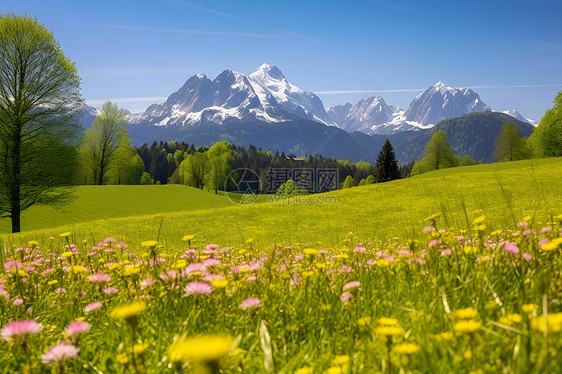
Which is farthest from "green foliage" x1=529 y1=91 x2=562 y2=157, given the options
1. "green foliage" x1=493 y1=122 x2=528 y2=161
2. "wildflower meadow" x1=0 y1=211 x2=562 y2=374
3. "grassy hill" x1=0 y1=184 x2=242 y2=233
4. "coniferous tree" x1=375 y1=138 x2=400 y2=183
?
"wildflower meadow" x1=0 y1=211 x2=562 y2=374

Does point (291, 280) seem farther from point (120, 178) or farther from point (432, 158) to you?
point (432, 158)

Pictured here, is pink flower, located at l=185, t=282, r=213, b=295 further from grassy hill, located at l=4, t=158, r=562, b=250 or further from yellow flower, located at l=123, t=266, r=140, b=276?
grassy hill, located at l=4, t=158, r=562, b=250

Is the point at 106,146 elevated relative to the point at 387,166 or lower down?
elevated

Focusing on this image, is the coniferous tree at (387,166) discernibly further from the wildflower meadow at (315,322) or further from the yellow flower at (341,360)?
the yellow flower at (341,360)

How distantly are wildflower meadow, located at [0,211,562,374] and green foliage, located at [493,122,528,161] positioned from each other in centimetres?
8237

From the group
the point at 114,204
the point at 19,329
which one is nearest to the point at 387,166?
the point at 114,204

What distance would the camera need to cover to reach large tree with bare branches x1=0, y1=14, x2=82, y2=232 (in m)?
21.1

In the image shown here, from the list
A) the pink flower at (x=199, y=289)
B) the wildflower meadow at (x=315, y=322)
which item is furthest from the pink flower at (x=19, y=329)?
the pink flower at (x=199, y=289)

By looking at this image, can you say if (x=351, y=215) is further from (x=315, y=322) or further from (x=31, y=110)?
(x=31, y=110)

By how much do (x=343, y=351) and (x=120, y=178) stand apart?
6867 centimetres

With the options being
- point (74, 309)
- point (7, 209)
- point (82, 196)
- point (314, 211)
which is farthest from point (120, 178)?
point (74, 309)

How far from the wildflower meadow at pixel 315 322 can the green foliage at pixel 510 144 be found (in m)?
82.4

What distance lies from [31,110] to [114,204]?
15267 millimetres

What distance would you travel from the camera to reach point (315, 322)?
5.89 ft
